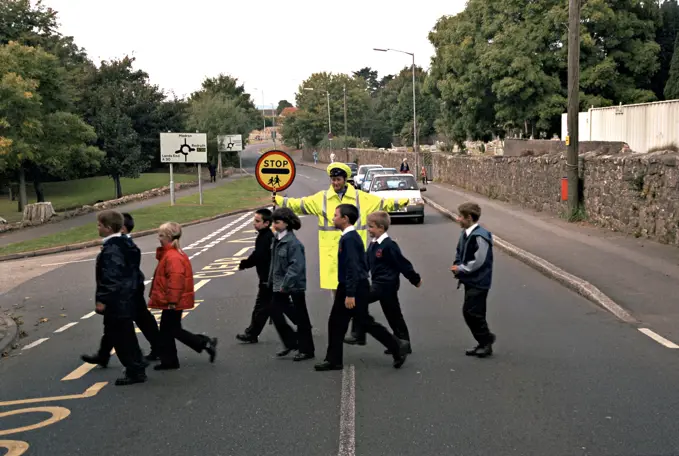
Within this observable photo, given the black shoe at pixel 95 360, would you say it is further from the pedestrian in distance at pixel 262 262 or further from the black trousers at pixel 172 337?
the pedestrian in distance at pixel 262 262

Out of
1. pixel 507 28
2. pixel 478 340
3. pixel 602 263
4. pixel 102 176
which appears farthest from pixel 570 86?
pixel 102 176

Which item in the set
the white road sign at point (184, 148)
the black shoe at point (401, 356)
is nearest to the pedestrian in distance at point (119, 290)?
the black shoe at point (401, 356)

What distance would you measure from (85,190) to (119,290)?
155 feet

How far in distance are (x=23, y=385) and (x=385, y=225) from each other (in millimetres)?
3713

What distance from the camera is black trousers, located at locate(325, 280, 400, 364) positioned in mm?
7035

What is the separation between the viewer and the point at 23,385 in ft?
23.5

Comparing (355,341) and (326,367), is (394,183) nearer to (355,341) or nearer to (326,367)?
(355,341)

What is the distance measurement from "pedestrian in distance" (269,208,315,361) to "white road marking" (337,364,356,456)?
591mm

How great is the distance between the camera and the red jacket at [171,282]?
7.16m

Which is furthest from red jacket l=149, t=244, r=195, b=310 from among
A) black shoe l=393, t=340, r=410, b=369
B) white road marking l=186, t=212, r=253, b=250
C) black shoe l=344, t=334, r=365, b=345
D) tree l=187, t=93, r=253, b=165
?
tree l=187, t=93, r=253, b=165

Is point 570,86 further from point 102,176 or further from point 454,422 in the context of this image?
point 102,176

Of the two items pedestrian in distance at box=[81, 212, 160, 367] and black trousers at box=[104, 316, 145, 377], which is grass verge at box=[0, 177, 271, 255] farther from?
black trousers at box=[104, 316, 145, 377]

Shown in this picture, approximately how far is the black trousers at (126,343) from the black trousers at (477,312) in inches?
124

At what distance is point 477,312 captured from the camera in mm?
7430
